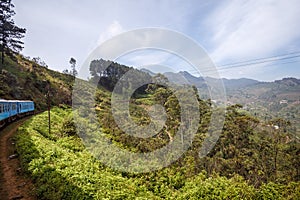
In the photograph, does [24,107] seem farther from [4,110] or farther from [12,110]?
[4,110]

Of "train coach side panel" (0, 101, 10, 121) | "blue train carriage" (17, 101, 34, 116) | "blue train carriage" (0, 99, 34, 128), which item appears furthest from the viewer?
"blue train carriage" (17, 101, 34, 116)

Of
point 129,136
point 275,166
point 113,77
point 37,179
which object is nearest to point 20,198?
point 37,179

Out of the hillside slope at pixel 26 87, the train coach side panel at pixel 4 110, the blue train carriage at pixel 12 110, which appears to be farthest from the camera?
the hillside slope at pixel 26 87

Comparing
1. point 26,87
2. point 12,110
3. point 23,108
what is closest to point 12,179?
point 12,110

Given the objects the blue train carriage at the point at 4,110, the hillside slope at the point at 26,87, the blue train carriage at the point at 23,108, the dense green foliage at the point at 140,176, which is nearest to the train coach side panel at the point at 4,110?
the blue train carriage at the point at 4,110

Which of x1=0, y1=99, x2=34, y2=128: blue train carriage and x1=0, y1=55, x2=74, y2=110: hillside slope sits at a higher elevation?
x1=0, y1=55, x2=74, y2=110: hillside slope

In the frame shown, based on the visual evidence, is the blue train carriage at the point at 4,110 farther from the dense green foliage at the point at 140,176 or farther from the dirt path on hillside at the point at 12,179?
the dirt path on hillside at the point at 12,179

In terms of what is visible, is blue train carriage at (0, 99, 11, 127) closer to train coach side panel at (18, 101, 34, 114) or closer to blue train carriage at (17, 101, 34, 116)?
blue train carriage at (17, 101, 34, 116)

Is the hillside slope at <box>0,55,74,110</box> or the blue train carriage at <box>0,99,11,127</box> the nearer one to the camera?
the blue train carriage at <box>0,99,11,127</box>

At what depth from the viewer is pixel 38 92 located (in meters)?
37.7

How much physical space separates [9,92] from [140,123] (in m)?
19.7

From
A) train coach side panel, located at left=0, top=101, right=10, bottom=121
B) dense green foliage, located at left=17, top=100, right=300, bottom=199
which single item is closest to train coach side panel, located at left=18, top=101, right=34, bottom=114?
train coach side panel, located at left=0, top=101, right=10, bottom=121

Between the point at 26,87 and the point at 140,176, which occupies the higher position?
the point at 26,87

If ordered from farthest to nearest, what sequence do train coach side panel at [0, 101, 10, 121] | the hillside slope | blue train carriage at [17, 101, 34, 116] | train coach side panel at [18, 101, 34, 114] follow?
the hillside slope → train coach side panel at [18, 101, 34, 114] → blue train carriage at [17, 101, 34, 116] → train coach side panel at [0, 101, 10, 121]
